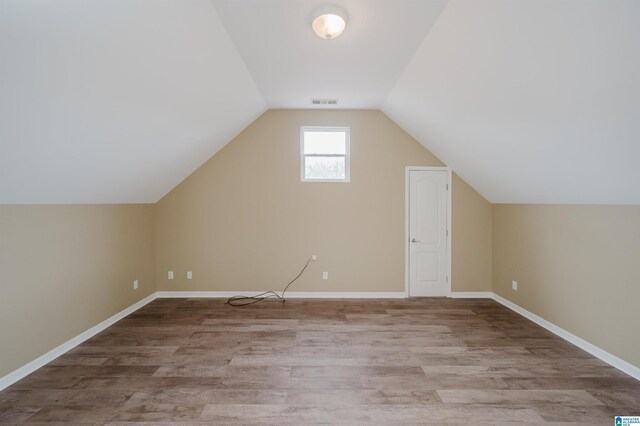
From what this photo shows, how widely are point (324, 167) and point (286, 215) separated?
0.98 metres

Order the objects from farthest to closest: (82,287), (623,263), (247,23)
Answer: (82,287), (623,263), (247,23)

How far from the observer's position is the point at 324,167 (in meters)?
4.44

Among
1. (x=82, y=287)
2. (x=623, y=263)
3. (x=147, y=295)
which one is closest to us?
(x=623, y=263)

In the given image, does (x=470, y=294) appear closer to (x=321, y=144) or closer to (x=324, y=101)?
(x=321, y=144)

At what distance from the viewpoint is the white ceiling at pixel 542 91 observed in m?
1.52

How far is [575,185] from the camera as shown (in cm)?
265

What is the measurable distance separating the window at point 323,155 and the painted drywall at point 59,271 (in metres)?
2.64

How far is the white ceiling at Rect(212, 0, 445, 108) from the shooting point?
6.68 feet

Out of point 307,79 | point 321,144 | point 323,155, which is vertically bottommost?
point 323,155

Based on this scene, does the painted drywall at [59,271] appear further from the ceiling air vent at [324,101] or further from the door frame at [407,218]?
the door frame at [407,218]

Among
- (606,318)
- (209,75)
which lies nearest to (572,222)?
(606,318)

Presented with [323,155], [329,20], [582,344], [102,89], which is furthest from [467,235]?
[102,89]

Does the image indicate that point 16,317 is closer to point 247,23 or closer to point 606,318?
point 247,23

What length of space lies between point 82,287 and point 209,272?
161cm
